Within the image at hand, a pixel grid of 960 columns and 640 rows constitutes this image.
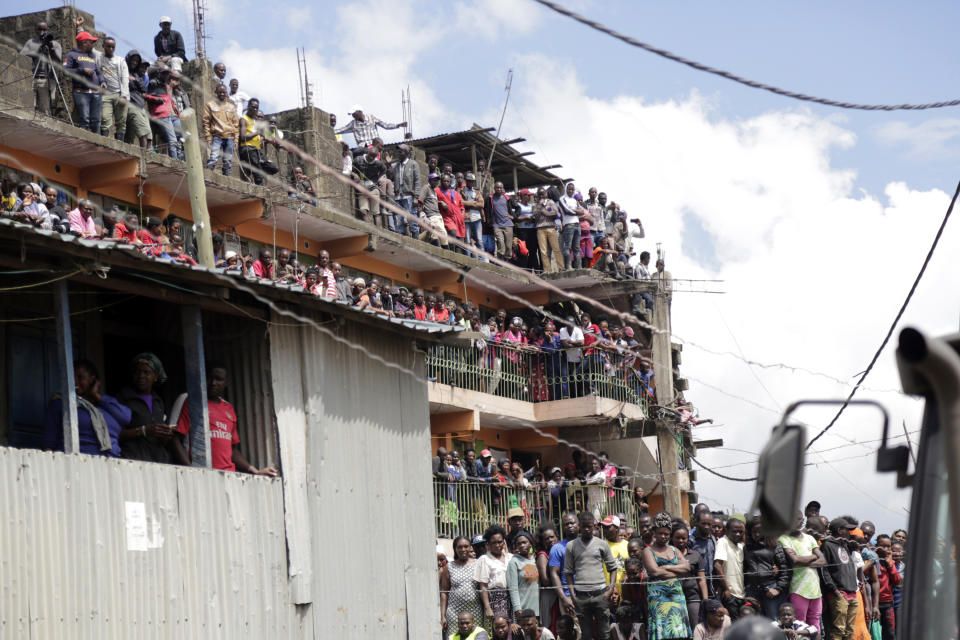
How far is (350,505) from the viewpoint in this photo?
12617 millimetres

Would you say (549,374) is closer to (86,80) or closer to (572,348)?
(572,348)

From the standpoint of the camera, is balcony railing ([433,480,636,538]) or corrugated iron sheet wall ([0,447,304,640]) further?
balcony railing ([433,480,636,538])

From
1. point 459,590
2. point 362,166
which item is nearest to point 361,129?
point 362,166

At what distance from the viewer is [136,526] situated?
408 inches

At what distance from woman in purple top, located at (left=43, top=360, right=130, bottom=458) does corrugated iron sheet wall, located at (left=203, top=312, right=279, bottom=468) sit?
5.80 ft

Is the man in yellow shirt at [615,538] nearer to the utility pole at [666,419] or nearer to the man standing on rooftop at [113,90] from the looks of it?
the man standing on rooftop at [113,90]

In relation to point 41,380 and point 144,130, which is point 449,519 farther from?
point 41,380

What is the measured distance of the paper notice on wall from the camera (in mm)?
10305

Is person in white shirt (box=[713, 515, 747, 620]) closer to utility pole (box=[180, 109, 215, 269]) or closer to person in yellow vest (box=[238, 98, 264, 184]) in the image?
utility pole (box=[180, 109, 215, 269])

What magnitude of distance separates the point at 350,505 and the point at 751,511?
849 cm

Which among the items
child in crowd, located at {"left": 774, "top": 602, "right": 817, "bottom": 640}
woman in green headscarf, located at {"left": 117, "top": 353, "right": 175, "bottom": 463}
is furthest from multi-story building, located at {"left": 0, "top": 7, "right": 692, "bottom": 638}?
child in crowd, located at {"left": 774, "top": 602, "right": 817, "bottom": 640}

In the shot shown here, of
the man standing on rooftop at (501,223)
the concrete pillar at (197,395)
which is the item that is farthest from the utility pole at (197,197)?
the man standing on rooftop at (501,223)

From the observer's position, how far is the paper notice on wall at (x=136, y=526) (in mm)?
10305

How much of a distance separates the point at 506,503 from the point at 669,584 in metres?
7.66
